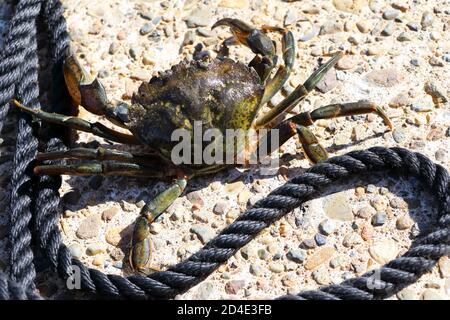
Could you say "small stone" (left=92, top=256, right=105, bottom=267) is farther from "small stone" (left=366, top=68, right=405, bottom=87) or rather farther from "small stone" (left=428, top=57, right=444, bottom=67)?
"small stone" (left=428, top=57, right=444, bottom=67)

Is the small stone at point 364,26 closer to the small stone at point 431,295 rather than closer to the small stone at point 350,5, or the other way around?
the small stone at point 350,5

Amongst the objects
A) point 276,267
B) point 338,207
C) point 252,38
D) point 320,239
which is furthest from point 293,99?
point 276,267

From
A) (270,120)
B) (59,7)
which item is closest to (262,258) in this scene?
(270,120)

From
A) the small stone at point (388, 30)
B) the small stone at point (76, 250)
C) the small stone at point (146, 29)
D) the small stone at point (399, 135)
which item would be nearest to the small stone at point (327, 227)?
the small stone at point (399, 135)

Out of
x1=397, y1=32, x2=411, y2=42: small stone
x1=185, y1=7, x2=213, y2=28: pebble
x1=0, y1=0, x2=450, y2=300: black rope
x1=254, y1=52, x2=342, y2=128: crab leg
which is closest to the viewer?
x1=0, y1=0, x2=450, y2=300: black rope

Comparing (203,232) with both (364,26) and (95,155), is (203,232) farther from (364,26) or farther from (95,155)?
(364,26)

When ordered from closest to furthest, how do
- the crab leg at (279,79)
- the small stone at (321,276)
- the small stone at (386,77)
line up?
the small stone at (321,276) → the crab leg at (279,79) → the small stone at (386,77)

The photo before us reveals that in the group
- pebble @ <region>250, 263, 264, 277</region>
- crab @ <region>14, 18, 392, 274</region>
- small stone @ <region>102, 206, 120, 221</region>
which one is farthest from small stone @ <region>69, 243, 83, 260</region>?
pebble @ <region>250, 263, 264, 277</region>

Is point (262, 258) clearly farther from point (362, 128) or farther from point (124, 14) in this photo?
point (124, 14)
